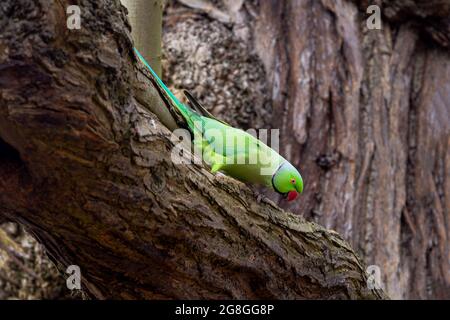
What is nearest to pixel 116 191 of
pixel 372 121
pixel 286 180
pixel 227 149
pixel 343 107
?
pixel 227 149

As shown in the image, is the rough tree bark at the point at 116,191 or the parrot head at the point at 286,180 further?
the parrot head at the point at 286,180

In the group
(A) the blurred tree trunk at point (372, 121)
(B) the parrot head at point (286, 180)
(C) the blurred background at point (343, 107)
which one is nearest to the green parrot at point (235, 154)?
(B) the parrot head at point (286, 180)

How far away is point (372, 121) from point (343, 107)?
200 millimetres

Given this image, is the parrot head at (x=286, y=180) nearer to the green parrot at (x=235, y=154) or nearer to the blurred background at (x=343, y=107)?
the green parrot at (x=235, y=154)

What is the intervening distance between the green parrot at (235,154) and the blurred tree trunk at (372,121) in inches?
42.3

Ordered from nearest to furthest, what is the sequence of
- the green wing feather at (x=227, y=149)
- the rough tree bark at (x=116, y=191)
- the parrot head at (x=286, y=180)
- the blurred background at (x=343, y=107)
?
the rough tree bark at (x=116, y=191) → the green wing feather at (x=227, y=149) → the parrot head at (x=286, y=180) → the blurred background at (x=343, y=107)

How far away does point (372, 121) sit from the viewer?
3178 mm

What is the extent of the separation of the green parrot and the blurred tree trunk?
1.08 meters

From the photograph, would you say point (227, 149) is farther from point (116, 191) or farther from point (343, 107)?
point (343, 107)

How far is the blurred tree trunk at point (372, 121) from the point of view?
3.06 m

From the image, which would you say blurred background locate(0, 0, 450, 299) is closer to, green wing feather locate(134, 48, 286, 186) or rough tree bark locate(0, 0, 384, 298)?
green wing feather locate(134, 48, 286, 186)

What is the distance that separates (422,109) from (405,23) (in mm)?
507
